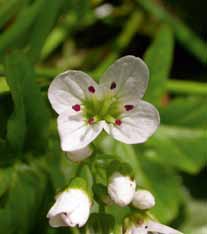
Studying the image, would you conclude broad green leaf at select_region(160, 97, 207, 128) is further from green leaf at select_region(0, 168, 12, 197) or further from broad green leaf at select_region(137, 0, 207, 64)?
green leaf at select_region(0, 168, 12, 197)

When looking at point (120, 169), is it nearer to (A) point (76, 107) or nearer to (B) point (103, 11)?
(A) point (76, 107)

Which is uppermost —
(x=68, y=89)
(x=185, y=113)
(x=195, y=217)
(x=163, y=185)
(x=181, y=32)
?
(x=68, y=89)

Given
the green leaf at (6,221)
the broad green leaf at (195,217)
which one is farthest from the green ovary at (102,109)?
the broad green leaf at (195,217)

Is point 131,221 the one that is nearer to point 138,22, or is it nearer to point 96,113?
point 96,113

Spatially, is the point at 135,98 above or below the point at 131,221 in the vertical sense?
above

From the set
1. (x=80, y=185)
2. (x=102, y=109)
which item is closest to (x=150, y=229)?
(x=80, y=185)

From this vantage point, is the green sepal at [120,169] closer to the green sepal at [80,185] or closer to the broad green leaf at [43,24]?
the green sepal at [80,185]

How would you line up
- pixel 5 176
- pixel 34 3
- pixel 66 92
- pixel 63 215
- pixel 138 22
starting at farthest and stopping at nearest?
pixel 138 22, pixel 34 3, pixel 5 176, pixel 66 92, pixel 63 215

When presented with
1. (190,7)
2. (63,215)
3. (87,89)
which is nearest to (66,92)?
(87,89)
